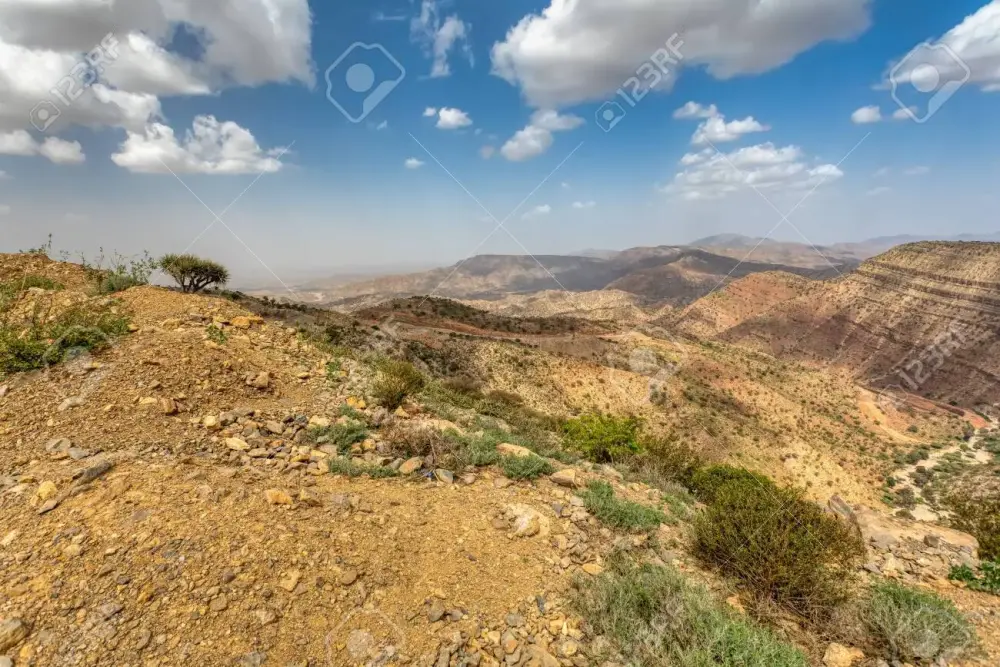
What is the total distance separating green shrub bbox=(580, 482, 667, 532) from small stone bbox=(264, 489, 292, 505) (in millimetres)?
3688

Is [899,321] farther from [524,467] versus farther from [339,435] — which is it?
[339,435]

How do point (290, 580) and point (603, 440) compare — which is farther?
point (603, 440)

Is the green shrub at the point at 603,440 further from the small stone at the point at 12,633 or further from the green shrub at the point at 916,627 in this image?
the small stone at the point at 12,633

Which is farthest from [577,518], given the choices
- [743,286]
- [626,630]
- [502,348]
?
[743,286]

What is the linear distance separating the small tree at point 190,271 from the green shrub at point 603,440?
47.0 feet

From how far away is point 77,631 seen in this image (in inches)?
128

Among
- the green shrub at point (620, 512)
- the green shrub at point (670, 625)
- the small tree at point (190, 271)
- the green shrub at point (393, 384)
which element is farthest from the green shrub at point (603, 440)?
the small tree at point (190, 271)

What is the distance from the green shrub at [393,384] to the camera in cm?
848

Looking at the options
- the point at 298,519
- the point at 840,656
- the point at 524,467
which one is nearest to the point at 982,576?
the point at 840,656

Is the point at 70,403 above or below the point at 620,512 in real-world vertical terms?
above

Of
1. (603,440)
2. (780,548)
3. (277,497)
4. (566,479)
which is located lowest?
(603,440)

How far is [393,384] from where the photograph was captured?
28.5 feet

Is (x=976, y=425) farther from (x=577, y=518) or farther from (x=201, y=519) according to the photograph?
(x=201, y=519)

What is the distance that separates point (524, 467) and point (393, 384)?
3.33 metres
